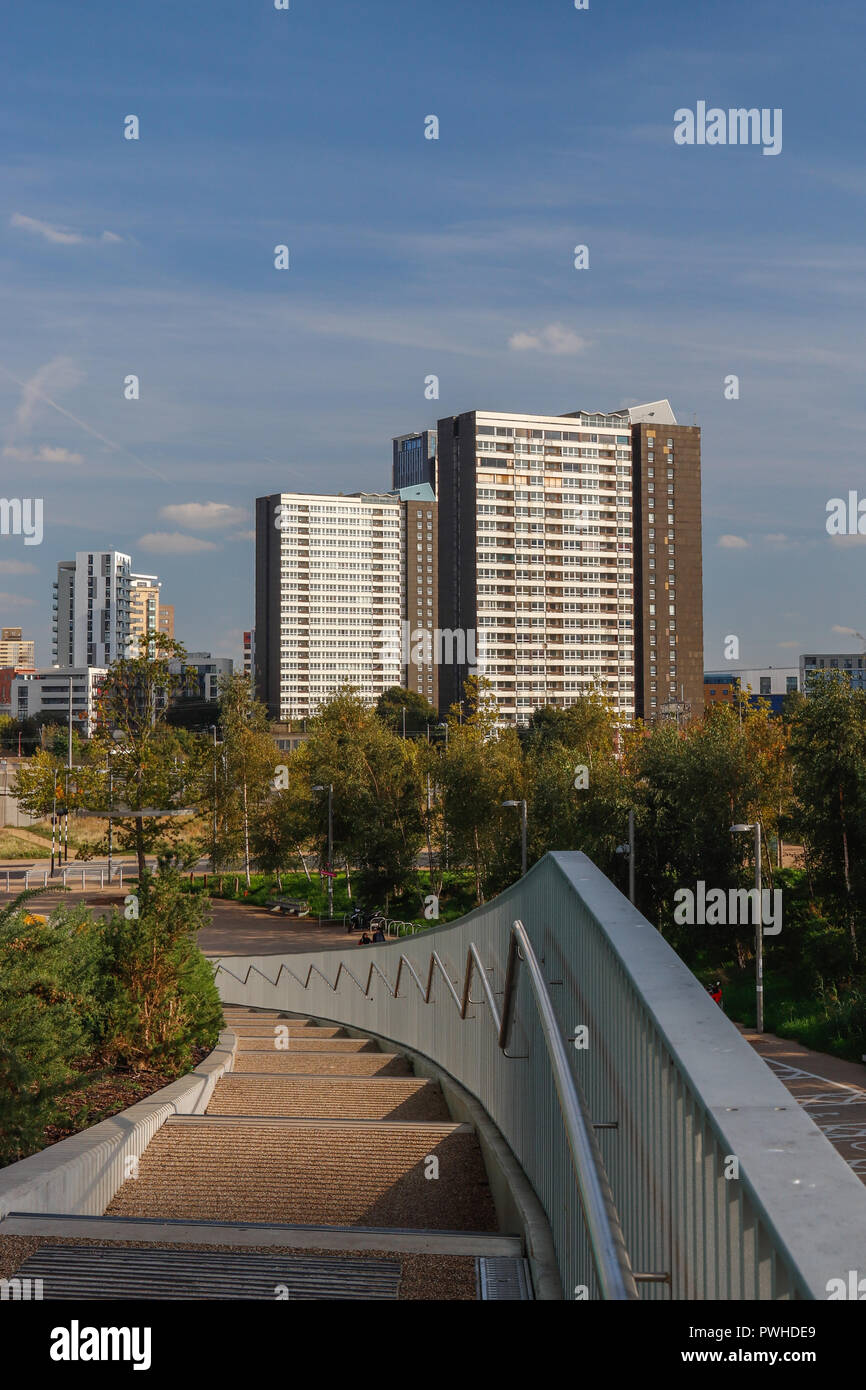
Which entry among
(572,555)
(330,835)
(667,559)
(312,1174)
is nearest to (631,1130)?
(312,1174)

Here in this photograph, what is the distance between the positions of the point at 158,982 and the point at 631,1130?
877 centimetres

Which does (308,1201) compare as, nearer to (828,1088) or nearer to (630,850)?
(828,1088)

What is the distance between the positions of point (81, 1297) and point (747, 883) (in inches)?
1138

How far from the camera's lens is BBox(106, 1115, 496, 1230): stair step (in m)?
7.60

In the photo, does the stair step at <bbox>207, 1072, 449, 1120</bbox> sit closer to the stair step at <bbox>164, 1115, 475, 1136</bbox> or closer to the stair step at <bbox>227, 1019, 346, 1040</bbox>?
the stair step at <bbox>164, 1115, 475, 1136</bbox>

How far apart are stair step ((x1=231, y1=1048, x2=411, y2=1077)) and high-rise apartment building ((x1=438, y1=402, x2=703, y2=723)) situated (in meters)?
106

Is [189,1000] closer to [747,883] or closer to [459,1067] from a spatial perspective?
[459,1067]

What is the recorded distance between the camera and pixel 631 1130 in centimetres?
388

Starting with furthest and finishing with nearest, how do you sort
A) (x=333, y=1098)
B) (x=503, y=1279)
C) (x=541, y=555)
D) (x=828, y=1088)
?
(x=541, y=555) < (x=828, y=1088) < (x=333, y=1098) < (x=503, y=1279)

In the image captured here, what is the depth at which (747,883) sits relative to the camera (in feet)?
105

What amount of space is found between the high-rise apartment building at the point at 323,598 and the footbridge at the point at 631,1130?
142660 millimetres

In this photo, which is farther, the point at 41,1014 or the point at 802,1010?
the point at 802,1010
